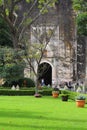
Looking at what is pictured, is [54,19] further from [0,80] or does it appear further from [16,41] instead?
[16,41]

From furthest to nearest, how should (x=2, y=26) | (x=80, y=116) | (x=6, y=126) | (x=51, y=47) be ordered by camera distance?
(x=51, y=47), (x=2, y=26), (x=80, y=116), (x=6, y=126)

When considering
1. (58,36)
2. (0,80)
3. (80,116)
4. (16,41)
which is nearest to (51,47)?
(58,36)

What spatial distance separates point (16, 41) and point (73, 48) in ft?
41.7

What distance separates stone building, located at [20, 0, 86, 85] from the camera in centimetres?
3794

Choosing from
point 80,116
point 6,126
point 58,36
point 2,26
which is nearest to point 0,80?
point 2,26

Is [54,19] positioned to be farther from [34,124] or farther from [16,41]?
[34,124]

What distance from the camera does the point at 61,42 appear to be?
125 ft

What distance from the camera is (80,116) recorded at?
13.2 meters

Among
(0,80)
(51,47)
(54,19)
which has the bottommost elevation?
(0,80)

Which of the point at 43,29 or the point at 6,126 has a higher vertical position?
the point at 43,29

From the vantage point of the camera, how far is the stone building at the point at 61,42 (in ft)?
124

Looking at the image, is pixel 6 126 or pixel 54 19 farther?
pixel 54 19

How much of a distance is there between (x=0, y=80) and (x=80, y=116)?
20.1 m

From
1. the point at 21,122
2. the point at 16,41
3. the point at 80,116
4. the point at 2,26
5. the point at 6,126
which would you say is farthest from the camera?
the point at 2,26
